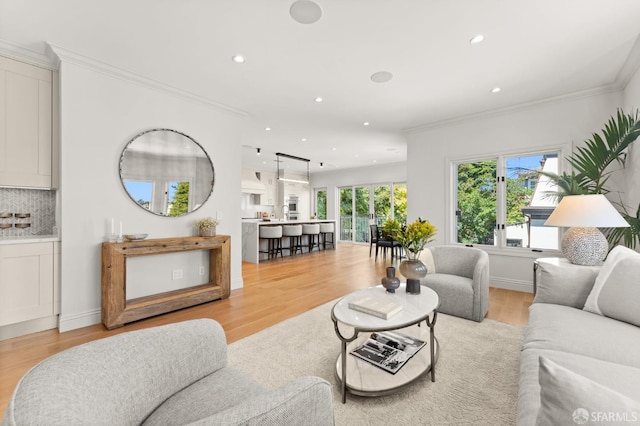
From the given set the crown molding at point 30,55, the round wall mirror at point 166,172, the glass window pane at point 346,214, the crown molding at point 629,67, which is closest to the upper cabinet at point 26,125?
the crown molding at point 30,55

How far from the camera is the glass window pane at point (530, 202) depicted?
3867 mm

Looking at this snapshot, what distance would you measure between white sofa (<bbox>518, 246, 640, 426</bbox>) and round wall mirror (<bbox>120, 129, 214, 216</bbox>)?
12.2 ft

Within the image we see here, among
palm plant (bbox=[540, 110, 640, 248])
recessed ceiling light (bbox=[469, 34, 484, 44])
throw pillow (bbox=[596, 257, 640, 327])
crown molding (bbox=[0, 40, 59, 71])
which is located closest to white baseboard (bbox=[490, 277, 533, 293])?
palm plant (bbox=[540, 110, 640, 248])

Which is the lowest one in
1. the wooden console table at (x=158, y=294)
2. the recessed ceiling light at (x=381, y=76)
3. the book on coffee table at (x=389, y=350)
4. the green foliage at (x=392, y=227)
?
the book on coffee table at (x=389, y=350)

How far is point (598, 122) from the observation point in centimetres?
347

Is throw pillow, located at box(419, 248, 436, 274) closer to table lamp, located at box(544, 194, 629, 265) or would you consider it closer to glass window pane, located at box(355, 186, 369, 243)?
table lamp, located at box(544, 194, 629, 265)

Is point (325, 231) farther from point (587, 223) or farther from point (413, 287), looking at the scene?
point (587, 223)

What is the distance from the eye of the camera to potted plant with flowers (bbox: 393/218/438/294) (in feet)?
7.32

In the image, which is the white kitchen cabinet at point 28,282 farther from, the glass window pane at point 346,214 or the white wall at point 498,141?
the glass window pane at point 346,214

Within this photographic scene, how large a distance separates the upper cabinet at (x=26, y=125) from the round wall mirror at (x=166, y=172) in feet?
2.23

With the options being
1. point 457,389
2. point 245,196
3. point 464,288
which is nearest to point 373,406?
point 457,389

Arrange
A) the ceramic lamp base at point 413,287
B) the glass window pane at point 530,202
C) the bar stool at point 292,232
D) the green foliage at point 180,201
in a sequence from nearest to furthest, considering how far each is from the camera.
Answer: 1. the ceramic lamp base at point 413,287
2. the green foliage at point 180,201
3. the glass window pane at point 530,202
4. the bar stool at point 292,232

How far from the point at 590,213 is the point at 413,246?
4.93 ft

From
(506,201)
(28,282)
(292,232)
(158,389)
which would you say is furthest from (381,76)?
(292,232)
